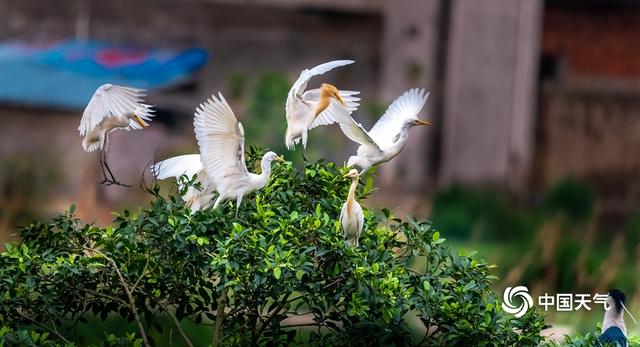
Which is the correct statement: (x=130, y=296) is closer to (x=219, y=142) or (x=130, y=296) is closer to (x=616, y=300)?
(x=219, y=142)

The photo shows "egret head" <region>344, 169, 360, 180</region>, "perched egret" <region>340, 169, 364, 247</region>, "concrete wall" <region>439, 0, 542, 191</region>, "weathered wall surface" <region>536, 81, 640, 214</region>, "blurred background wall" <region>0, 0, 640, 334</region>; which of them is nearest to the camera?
"perched egret" <region>340, 169, 364, 247</region>

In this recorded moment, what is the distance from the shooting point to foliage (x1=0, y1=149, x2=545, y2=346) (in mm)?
4562

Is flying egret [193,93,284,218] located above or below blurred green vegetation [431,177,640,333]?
above

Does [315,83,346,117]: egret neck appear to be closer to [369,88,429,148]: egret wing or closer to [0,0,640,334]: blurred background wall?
[369,88,429,148]: egret wing

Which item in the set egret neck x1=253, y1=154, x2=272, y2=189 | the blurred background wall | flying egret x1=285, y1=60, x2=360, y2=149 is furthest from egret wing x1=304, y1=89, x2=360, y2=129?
the blurred background wall

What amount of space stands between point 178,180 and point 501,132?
28.9 feet

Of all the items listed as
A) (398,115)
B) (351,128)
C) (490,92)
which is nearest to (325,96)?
(351,128)

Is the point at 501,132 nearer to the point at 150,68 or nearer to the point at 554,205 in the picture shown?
the point at 554,205

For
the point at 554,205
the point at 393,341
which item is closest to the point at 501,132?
the point at 554,205

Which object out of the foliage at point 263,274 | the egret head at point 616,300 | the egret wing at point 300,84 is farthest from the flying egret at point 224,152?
the egret head at point 616,300

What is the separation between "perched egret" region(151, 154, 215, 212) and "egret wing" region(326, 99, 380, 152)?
48 centimetres

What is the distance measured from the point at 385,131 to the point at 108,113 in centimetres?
96

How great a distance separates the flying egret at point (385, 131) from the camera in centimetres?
471

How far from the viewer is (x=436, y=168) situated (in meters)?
13.6
